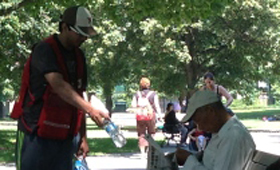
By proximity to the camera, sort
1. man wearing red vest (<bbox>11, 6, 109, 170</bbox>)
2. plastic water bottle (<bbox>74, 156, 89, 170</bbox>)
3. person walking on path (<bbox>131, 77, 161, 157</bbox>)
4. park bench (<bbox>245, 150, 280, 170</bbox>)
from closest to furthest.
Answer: park bench (<bbox>245, 150, 280, 170</bbox>) → man wearing red vest (<bbox>11, 6, 109, 170</bbox>) → plastic water bottle (<bbox>74, 156, 89, 170</bbox>) → person walking on path (<bbox>131, 77, 161, 157</bbox>)

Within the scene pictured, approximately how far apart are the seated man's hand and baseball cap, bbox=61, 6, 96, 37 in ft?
3.28

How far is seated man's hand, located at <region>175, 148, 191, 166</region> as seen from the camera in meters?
4.96

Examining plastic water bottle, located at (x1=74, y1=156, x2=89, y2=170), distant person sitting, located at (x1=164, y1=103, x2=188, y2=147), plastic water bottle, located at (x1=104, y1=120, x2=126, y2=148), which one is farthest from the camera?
distant person sitting, located at (x1=164, y1=103, x2=188, y2=147)

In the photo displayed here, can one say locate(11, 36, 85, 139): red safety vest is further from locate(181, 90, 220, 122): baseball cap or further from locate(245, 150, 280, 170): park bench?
locate(245, 150, 280, 170): park bench

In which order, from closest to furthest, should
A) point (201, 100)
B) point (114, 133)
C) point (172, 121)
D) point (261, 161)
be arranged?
1. point (261, 161)
2. point (114, 133)
3. point (201, 100)
4. point (172, 121)

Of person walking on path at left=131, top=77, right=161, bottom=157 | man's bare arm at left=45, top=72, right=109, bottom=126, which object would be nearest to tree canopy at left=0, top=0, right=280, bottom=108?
person walking on path at left=131, top=77, right=161, bottom=157

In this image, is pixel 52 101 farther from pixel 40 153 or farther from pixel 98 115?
pixel 98 115

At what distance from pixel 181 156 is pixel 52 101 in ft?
3.11

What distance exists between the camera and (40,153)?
5.01 m

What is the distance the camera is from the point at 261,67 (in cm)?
3691

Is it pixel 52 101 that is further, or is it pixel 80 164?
pixel 80 164

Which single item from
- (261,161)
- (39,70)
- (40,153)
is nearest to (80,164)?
(40,153)

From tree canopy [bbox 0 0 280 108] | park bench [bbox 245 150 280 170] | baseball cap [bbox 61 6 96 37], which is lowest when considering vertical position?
park bench [bbox 245 150 280 170]

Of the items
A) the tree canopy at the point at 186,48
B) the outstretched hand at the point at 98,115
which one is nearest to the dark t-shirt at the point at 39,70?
the outstretched hand at the point at 98,115
